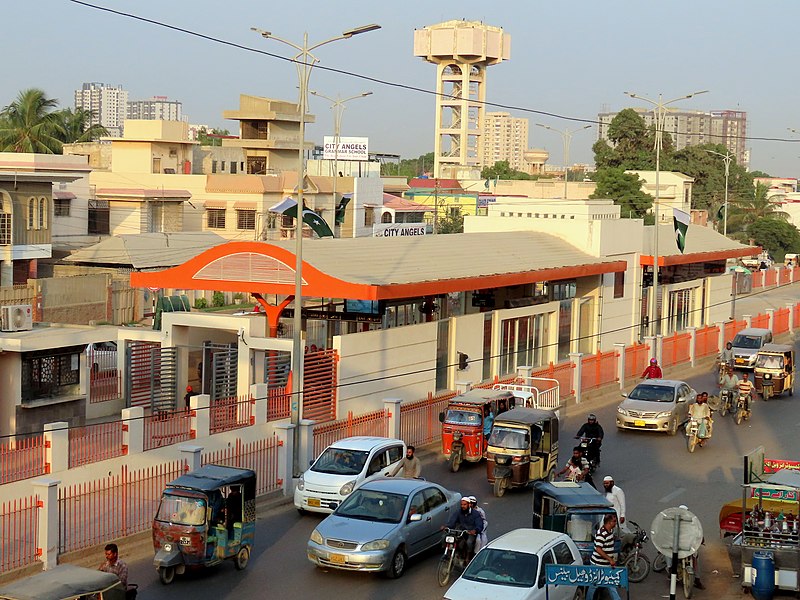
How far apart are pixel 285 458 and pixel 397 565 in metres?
6.17

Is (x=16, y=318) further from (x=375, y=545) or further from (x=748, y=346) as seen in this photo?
(x=748, y=346)

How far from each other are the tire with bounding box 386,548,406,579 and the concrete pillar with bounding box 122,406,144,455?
704 cm

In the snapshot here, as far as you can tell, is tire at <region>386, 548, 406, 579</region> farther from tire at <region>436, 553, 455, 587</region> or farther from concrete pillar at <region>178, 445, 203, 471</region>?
concrete pillar at <region>178, 445, 203, 471</region>

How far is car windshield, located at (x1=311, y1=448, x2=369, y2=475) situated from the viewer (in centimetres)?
2145

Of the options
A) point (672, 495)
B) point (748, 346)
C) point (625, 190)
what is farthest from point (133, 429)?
point (625, 190)

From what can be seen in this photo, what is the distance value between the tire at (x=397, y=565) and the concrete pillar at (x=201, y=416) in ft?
25.6

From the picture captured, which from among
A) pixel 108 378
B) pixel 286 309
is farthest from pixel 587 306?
pixel 108 378

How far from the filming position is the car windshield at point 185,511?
17.0m

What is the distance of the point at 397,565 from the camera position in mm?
17594

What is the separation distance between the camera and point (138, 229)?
62.3m

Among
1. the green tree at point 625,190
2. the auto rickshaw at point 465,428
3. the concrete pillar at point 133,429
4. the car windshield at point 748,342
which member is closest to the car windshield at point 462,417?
the auto rickshaw at point 465,428

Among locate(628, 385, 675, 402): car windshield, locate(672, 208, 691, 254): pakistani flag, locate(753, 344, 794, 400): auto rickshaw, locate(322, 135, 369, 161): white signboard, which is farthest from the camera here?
locate(322, 135, 369, 161): white signboard


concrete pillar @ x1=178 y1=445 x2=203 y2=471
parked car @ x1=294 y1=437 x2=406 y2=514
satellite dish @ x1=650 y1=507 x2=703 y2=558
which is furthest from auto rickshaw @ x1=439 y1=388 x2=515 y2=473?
satellite dish @ x1=650 y1=507 x2=703 y2=558

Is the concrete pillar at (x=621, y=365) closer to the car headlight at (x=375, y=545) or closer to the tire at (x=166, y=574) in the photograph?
the car headlight at (x=375, y=545)
